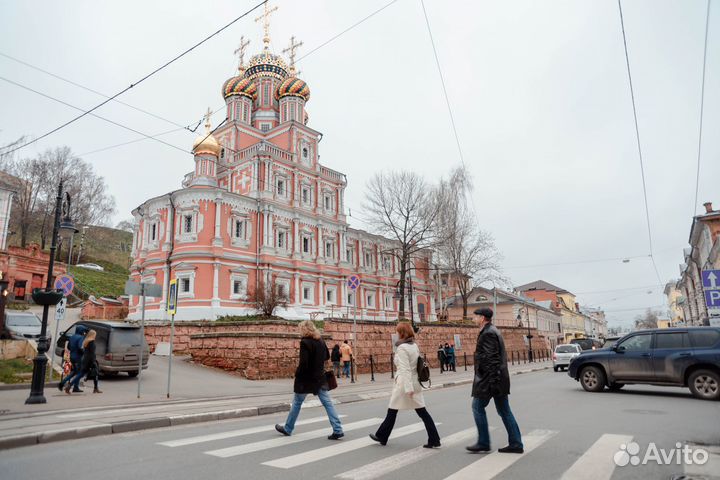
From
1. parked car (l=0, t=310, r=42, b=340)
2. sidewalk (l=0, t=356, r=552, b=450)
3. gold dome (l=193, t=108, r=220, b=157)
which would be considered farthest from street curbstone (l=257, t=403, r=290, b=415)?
gold dome (l=193, t=108, r=220, b=157)

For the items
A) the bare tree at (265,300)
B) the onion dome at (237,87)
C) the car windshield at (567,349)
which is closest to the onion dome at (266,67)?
the onion dome at (237,87)

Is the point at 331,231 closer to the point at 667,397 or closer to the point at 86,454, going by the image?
the point at 667,397

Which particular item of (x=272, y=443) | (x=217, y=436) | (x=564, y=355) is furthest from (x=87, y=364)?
(x=564, y=355)

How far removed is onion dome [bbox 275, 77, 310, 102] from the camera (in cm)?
4681

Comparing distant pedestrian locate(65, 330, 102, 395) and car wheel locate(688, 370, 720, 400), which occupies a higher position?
distant pedestrian locate(65, 330, 102, 395)

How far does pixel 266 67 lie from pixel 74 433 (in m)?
48.2

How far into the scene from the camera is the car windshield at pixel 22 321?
74.4ft

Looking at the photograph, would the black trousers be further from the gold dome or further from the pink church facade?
the gold dome

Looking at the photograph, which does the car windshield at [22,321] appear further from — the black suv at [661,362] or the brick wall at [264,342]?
the black suv at [661,362]

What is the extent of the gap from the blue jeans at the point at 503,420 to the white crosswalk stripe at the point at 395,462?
60cm

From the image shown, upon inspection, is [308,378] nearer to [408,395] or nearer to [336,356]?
[408,395]

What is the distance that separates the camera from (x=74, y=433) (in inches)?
280

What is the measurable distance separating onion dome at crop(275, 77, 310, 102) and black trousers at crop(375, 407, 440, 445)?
4475 cm

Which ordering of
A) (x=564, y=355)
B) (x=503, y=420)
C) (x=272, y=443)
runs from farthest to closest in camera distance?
(x=564, y=355) → (x=272, y=443) → (x=503, y=420)
